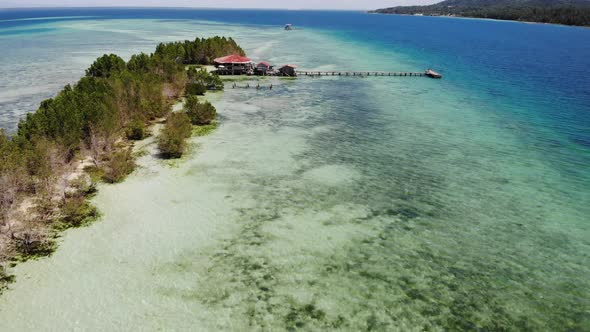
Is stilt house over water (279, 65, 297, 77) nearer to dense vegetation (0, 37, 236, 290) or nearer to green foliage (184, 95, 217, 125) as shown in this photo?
dense vegetation (0, 37, 236, 290)

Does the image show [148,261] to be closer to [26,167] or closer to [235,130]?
[26,167]

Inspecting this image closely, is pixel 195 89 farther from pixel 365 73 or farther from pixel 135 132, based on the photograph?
pixel 365 73

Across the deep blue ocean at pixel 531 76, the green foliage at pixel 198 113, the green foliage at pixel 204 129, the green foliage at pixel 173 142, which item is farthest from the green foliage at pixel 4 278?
the deep blue ocean at pixel 531 76

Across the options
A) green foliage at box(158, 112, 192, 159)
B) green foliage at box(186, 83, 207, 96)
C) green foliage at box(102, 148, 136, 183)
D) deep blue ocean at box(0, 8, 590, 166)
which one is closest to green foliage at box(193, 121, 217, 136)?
green foliage at box(158, 112, 192, 159)

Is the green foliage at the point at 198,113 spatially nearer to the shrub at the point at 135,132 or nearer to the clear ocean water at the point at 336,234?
the clear ocean water at the point at 336,234

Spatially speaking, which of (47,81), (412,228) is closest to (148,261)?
(412,228)

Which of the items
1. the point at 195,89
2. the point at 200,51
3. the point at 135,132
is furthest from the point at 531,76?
the point at 135,132
